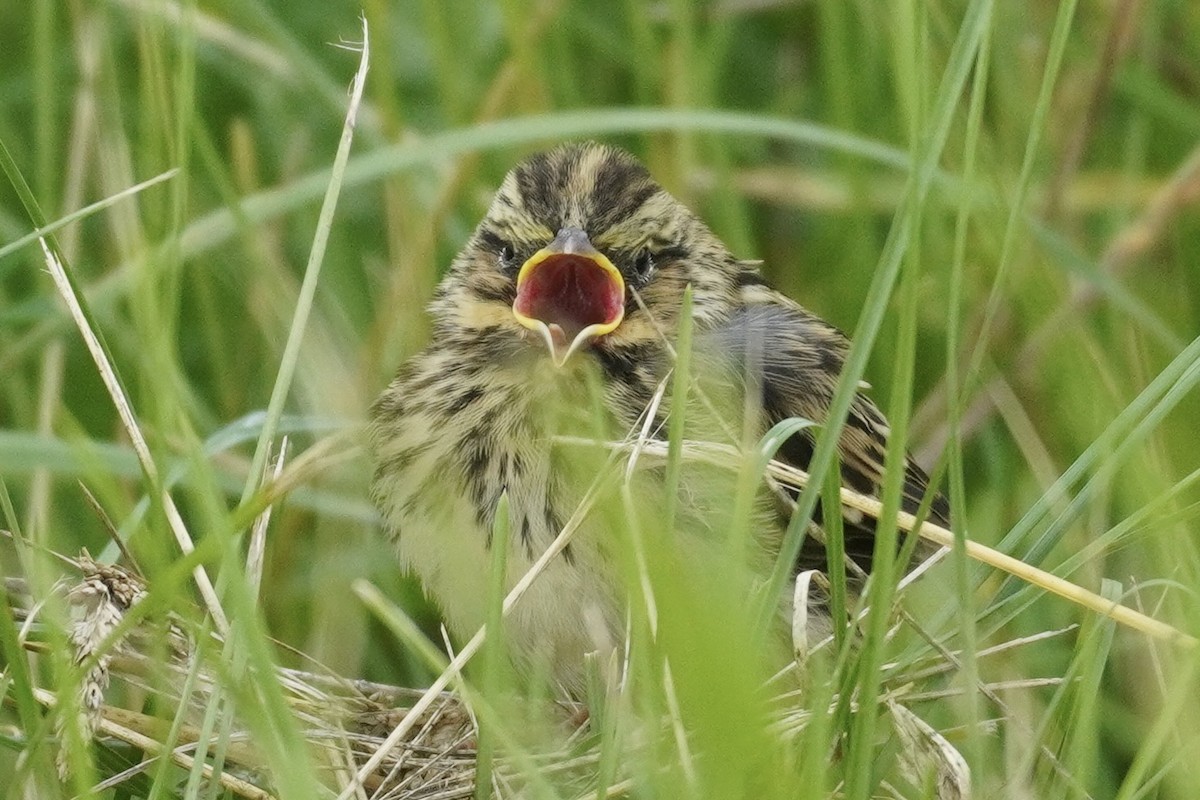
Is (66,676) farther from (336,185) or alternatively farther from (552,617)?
(552,617)

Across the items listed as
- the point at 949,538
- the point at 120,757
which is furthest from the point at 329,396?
the point at 949,538

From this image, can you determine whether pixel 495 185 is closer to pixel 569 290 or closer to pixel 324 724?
pixel 569 290

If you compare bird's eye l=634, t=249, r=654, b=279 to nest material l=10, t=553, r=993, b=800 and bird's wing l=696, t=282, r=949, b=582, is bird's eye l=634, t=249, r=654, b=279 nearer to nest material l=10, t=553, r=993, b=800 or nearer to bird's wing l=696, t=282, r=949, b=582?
bird's wing l=696, t=282, r=949, b=582

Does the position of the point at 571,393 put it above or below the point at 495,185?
below

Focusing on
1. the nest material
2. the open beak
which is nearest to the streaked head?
the open beak

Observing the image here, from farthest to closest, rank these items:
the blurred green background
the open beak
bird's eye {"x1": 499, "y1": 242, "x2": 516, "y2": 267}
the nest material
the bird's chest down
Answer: the blurred green background < bird's eye {"x1": 499, "y1": 242, "x2": 516, "y2": 267} < the open beak < the bird's chest down < the nest material

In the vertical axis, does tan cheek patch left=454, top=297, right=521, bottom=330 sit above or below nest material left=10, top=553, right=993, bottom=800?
above

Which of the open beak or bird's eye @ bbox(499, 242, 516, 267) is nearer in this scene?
the open beak

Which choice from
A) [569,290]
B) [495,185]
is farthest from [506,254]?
[495,185]
